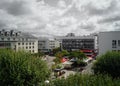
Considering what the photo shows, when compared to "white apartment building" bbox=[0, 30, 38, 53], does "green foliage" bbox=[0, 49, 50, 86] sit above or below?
below

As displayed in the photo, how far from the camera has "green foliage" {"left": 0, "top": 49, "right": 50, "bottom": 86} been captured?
23891 mm

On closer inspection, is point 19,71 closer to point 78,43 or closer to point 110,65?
point 110,65

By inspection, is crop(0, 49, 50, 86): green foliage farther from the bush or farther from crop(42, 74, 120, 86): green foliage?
the bush

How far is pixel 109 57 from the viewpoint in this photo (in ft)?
117

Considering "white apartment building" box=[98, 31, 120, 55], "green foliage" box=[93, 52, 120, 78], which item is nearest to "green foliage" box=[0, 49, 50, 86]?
"green foliage" box=[93, 52, 120, 78]

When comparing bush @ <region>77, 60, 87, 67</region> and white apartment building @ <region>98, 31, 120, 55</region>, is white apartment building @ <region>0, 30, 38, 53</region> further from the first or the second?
white apartment building @ <region>98, 31, 120, 55</region>

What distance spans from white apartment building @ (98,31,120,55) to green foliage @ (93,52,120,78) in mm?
27327

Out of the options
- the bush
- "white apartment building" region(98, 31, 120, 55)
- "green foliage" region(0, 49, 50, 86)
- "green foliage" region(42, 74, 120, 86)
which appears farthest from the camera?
the bush

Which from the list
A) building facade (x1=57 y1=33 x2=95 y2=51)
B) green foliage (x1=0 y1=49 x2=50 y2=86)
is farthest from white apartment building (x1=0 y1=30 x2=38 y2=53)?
green foliage (x1=0 y1=49 x2=50 y2=86)

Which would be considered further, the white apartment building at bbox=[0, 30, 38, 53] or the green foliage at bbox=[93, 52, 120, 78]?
the white apartment building at bbox=[0, 30, 38, 53]

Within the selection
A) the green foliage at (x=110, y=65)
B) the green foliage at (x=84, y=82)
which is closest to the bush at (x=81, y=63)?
the green foliage at (x=110, y=65)

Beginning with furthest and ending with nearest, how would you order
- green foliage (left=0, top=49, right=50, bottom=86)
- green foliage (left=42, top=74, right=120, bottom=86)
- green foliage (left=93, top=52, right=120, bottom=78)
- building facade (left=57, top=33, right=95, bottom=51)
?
building facade (left=57, top=33, right=95, bottom=51), green foliage (left=93, top=52, right=120, bottom=78), green foliage (left=0, top=49, right=50, bottom=86), green foliage (left=42, top=74, right=120, bottom=86)

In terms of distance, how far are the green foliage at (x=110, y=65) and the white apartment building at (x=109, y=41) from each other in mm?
27327

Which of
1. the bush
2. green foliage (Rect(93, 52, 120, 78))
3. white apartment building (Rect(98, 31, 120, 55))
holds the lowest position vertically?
the bush
